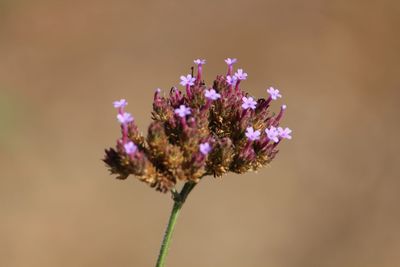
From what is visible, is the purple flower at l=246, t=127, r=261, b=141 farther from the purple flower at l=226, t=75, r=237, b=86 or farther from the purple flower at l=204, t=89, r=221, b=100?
the purple flower at l=226, t=75, r=237, b=86

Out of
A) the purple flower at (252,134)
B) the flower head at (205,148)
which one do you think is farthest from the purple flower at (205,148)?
the purple flower at (252,134)

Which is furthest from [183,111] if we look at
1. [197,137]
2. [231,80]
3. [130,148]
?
[231,80]

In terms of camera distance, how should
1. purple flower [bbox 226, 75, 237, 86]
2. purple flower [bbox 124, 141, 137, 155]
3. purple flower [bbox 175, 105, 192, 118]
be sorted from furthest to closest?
purple flower [bbox 226, 75, 237, 86] < purple flower [bbox 175, 105, 192, 118] < purple flower [bbox 124, 141, 137, 155]

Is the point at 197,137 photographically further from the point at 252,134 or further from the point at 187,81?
the point at 187,81

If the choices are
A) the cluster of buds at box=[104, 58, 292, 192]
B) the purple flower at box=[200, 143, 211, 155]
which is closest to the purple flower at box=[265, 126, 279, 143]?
the cluster of buds at box=[104, 58, 292, 192]

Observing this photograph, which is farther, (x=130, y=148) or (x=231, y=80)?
(x=231, y=80)
